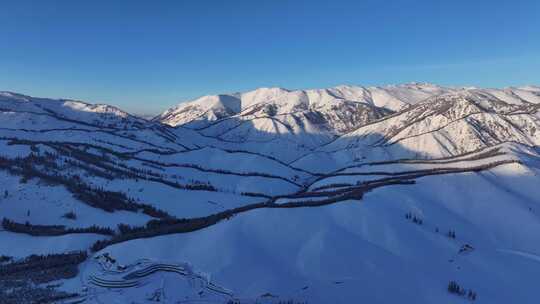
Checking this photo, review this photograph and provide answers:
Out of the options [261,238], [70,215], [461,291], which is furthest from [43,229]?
[461,291]

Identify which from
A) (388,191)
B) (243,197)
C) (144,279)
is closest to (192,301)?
(144,279)

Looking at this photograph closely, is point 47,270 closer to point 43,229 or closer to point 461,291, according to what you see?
point 43,229

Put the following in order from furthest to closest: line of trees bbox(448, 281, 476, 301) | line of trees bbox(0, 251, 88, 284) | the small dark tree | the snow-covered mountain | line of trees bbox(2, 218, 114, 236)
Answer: the small dark tree, line of trees bbox(2, 218, 114, 236), line of trees bbox(448, 281, 476, 301), the snow-covered mountain, line of trees bbox(0, 251, 88, 284)

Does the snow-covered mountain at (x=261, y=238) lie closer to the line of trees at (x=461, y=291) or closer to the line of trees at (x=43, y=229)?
the line of trees at (x=461, y=291)

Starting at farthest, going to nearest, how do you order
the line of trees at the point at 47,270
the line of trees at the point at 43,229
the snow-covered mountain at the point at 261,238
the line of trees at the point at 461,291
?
1. the line of trees at the point at 43,229
2. the line of trees at the point at 461,291
3. the snow-covered mountain at the point at 261,238
4. the line of trees at the point at 47,270

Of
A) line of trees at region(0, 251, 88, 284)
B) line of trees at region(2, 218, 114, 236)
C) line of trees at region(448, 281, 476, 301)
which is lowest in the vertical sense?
line of trees at region(2, 218, 114, 236)

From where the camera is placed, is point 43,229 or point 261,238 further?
point 43,229

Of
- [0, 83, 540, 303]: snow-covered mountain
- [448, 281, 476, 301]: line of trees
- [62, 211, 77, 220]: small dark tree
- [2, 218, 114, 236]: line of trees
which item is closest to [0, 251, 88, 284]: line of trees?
[0, 83, 540, 303]: snow-covered mountain

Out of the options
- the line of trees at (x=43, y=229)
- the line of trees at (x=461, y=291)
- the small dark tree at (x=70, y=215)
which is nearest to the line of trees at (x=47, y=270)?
the line of trees at (x=43, y=229)

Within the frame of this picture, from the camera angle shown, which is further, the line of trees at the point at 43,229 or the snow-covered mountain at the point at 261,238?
the line of trees at the point at 43,229

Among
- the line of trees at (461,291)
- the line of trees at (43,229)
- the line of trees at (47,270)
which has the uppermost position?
the line of trees at (461,291)

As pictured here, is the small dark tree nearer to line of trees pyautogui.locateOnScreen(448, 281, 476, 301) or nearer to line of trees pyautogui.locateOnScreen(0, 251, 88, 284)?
line of trees pyautogui.locateOnScreen(0, 251, 88, 284)
